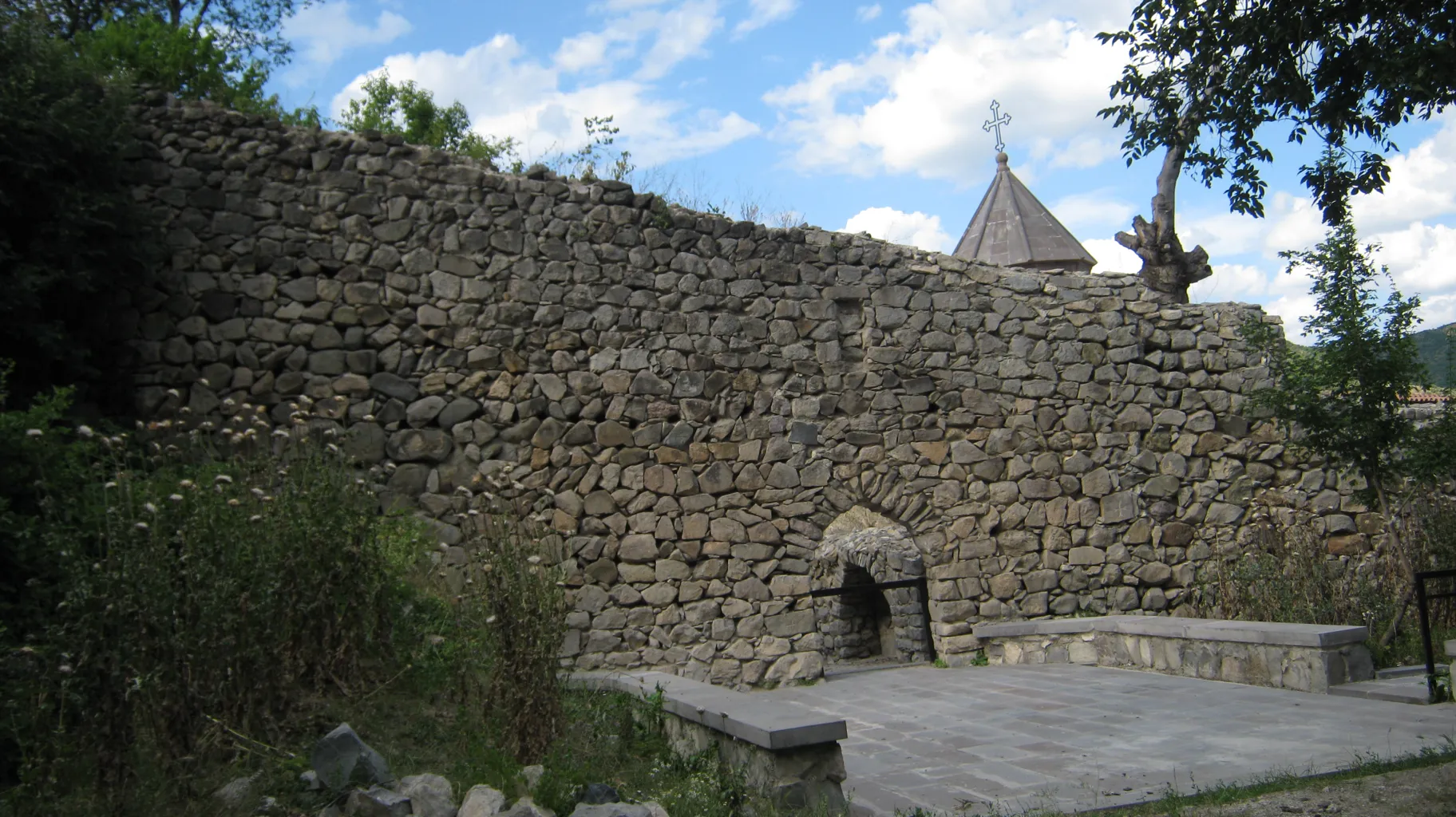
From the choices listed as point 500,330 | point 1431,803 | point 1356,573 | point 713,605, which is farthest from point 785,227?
point 1431,803

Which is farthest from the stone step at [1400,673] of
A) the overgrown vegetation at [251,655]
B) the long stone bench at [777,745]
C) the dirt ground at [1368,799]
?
the overgrown vegetation at [251,655]

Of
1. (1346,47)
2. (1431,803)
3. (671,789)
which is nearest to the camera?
(1431,803)

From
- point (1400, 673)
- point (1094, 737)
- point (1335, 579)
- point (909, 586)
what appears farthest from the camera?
point (909, 586)

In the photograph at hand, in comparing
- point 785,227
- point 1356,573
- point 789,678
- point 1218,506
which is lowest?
point 789,678

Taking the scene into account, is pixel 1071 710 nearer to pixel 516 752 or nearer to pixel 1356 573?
pixel 516 752

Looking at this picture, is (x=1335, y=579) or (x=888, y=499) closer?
(x=1335, y=579)

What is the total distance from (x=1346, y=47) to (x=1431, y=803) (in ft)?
15.2

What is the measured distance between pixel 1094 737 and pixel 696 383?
464 centimetres

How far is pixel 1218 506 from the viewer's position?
10.7 meters

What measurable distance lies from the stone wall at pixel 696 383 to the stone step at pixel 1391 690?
346 centimetres

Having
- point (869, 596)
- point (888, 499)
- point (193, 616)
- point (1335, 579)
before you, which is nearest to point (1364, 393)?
point (1335, 579)

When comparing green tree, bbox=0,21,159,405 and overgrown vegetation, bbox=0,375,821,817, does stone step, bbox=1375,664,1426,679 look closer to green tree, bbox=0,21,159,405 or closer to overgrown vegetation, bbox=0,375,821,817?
overgrown vegetation, bbox=0,375,821,817

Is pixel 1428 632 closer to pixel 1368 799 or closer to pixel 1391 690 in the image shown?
pixel 1391 690

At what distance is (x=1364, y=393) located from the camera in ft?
30.0
